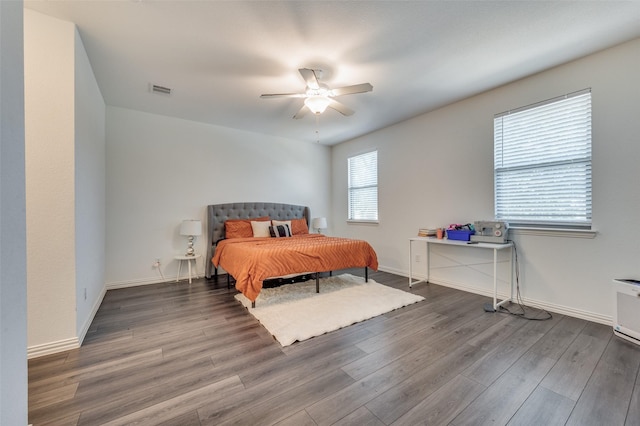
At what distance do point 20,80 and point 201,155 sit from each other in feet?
11.8

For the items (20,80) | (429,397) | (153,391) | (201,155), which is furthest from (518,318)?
(201,155)

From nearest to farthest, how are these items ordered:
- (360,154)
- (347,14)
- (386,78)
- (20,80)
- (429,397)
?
(20,80) < (429,397) < (347,14) < (386,78) < (360,154)

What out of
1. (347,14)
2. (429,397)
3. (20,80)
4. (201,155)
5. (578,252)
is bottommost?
(429,397)

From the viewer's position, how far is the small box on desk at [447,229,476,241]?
129 inches

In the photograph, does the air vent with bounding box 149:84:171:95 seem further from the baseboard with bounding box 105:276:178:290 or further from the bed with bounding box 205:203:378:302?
the baseboard with bounding box 105:276:178:290

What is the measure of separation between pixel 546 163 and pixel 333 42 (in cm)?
271

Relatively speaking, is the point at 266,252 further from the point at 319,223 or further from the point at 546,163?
the point at 546,163

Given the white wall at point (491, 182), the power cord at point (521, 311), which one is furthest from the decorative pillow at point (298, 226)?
the power cord at point (521, 311)

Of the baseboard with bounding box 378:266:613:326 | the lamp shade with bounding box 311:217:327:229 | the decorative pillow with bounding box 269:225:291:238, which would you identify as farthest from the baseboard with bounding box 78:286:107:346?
the baseboard with bounding box 378:266:613:326

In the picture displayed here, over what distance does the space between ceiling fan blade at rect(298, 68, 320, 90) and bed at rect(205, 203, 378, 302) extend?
6.22 feet

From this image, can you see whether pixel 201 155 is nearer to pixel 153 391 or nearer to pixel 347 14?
pixel 347 14

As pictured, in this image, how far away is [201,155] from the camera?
14.5 ft

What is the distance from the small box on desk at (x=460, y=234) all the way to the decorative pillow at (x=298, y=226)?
105 inches

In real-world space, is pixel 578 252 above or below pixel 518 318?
above
